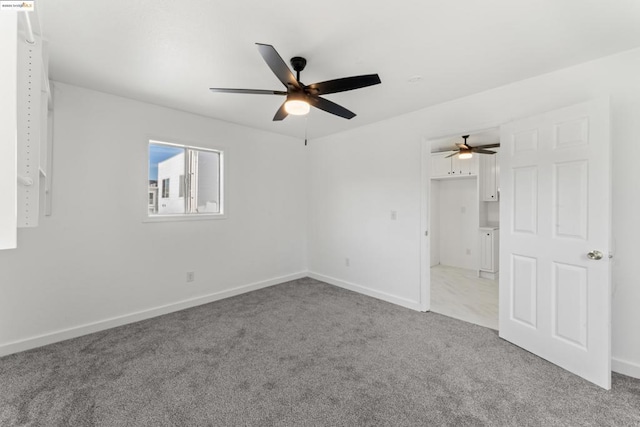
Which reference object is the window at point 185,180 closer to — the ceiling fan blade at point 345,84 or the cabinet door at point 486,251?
the ceiling fan blade at point 345,84

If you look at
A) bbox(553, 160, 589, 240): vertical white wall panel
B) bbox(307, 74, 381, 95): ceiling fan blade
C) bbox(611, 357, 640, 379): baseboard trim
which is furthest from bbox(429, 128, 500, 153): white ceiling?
bbox(611, 357, 640, 379): baseboard trim

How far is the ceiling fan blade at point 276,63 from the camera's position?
157cm

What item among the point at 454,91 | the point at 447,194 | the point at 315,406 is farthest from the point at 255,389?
the point at 447,194

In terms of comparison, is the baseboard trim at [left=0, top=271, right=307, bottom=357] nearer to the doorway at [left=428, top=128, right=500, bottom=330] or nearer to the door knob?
the doorway at [left=428, top=128, right=500, bottom=330]

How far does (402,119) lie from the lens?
3.58m

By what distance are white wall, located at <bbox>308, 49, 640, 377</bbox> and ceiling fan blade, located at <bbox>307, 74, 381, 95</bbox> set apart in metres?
1.66

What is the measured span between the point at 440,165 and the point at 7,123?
5.79m

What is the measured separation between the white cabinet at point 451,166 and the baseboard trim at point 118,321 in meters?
3.96

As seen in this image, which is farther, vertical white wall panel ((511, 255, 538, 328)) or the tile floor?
the tile floor

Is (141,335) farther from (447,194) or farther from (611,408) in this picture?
(447,194)

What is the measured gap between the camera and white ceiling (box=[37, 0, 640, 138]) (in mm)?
1664

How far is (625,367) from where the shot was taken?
2.11 metres

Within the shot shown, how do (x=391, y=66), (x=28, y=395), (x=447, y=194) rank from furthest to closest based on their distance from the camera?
(x=447, y=194)
(x=391, y=66)
(x=28, y=395)

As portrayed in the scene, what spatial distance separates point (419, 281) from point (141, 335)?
3.16 metres
